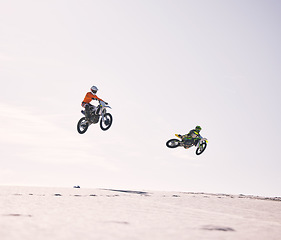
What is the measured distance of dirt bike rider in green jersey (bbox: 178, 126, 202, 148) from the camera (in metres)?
27.1

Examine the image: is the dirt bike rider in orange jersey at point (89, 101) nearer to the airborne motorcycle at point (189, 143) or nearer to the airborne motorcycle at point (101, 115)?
the airborne motorcycle at point (101, 115)

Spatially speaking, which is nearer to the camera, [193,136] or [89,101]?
[89,101]

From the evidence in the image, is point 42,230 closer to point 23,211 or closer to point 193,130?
point 23,211

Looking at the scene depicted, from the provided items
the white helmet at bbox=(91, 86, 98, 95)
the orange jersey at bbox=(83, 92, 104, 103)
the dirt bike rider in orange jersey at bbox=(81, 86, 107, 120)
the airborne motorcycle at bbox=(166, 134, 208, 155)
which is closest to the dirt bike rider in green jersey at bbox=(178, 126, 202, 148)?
the airborne motorcycle at bbox=(166, 134, 208, 155)

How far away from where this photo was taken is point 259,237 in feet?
28.0

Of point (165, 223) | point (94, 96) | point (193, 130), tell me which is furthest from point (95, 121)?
point (165, 223)

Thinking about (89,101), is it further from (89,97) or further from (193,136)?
(193,136)

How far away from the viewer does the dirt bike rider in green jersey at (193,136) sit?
27.1 metres

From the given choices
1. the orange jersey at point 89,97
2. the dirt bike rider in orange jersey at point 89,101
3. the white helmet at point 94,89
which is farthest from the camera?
the orange jersey at point 89,97

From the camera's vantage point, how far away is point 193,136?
27203mm

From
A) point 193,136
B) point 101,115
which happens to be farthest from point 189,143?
point 101,115

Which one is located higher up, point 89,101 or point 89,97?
point 89,97

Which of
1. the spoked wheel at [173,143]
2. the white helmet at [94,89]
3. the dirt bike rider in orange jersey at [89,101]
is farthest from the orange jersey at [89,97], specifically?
the spoked wheel at [173,143]

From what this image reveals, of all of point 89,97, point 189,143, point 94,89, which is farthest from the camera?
point 189,143
